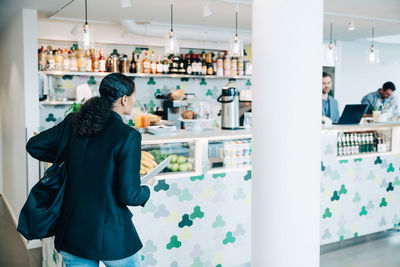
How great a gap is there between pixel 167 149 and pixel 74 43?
4157mm

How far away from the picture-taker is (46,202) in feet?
7.71

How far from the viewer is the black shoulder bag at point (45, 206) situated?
2305 mm

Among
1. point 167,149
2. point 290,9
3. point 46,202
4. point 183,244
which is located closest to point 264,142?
point 290,9

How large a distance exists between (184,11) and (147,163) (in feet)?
9.87

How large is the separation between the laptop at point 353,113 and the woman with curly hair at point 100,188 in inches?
136

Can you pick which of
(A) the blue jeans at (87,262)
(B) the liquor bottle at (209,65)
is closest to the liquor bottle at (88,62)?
(B) the liquor bottle at (209,65)

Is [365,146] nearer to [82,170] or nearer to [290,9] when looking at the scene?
[290,9]

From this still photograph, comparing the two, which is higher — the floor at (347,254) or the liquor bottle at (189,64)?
the liquor bottle at (189,64)

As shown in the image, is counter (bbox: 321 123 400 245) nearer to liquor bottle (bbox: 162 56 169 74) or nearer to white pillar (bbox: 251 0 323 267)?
white pillar (bbox: 251 0 323 267)

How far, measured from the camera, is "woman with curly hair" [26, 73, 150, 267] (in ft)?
7.26

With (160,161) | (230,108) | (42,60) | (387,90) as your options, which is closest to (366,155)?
(230,108)

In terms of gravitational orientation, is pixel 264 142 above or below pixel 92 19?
below

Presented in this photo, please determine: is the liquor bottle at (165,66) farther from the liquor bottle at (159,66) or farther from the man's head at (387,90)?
the man's head at (387,90)

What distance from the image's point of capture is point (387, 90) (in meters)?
7.60
